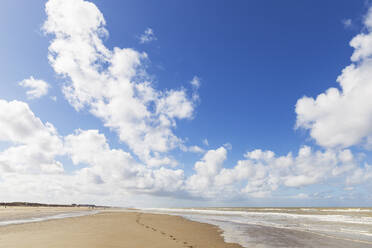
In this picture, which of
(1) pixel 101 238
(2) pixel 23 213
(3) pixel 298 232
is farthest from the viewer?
(2) pixel 23 213

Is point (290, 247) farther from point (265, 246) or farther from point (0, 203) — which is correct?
point (0, 203)

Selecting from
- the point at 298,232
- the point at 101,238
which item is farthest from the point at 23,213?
the point at 298,232

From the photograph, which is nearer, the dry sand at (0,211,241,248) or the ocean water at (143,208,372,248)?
the dry sand at (0,211,241,248)

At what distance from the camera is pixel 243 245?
1756 cm

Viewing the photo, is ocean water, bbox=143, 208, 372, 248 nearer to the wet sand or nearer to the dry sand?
the dry sand

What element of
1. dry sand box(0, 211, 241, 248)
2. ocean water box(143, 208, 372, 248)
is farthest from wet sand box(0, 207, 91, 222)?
ocean water box(143, 208, 372, 248)

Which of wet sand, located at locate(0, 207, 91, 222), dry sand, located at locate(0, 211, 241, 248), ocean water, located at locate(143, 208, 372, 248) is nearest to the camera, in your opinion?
dry sand, located at locate(0, 211, 241, 248)

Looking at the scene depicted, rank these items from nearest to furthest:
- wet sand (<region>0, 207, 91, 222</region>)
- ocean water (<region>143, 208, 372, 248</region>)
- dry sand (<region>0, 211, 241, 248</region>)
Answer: dry sand (<region>0, 211, 241, 248</region>), ocean water (<region>143, 208, 372, 248</region>), wet sand (<region>0, 207, 91, 222</region>)

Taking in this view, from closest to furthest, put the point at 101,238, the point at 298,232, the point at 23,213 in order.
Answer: the point at 101,238
the point at 298,232
the point at 23,213

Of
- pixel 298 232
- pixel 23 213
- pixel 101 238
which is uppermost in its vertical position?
pixel 101 238

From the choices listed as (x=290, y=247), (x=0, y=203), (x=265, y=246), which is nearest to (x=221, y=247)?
(x=265, y=246)

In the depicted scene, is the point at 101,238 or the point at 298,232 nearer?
the point at 101,238

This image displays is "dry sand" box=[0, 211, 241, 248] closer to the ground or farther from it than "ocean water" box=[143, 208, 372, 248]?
farther from it

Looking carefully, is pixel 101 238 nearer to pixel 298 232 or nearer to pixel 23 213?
pixel 298 232
